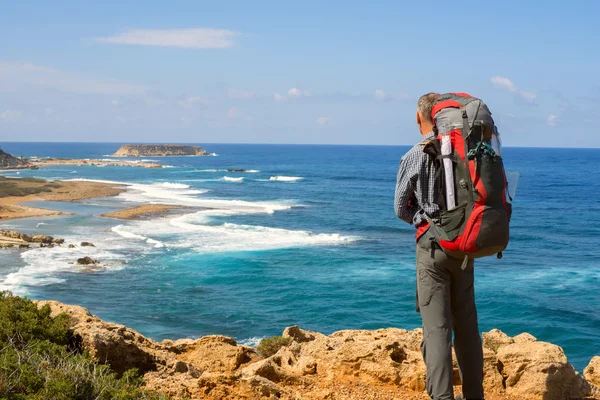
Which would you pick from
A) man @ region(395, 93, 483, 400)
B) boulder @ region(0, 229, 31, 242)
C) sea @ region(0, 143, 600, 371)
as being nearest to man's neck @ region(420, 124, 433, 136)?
man @ region(395, 93, 483, 400)

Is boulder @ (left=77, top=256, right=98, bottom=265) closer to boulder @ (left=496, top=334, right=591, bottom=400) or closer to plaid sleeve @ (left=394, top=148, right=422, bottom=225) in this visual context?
boulder @ (left=496, top=334, right=591, bottom=400)

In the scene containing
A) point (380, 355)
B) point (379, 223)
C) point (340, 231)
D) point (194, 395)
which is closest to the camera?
point (194, 395)

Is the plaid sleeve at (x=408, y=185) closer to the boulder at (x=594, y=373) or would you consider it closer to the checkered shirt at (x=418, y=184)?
the checkered shirt at (x=418, y=184)

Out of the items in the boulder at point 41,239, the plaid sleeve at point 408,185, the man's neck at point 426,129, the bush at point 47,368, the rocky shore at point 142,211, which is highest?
the man's neck at point 426,129

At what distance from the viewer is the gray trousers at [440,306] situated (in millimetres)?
3977

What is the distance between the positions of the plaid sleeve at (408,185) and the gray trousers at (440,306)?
24 cm

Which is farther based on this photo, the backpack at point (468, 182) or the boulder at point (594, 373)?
the boulder at point (594, 373)

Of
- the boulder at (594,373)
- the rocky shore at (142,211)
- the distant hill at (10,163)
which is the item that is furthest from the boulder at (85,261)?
the distant hill at (10,163)

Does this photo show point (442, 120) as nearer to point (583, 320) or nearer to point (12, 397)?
point (12, 397)

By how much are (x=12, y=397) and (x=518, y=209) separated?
48.9m

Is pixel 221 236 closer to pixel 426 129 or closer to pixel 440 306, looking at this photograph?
pixel 426 129

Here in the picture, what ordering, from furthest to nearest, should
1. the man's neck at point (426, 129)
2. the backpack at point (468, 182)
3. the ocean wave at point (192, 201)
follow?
the ocean wave at point (192, 201), the man's neck at point (426, 129), the backpack at point (468, 182)

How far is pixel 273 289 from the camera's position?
76.6ft

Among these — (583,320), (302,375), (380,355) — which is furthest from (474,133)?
(583,320)
